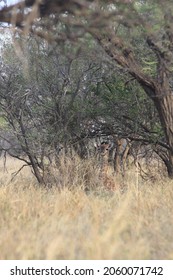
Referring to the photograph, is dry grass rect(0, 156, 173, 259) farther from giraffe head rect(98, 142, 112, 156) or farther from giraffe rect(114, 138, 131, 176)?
giraffe rect(114, 138, 131, 176)

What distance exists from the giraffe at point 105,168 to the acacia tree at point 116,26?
5.19 ft

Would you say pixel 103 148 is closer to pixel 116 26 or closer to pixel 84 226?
pixel 116 26

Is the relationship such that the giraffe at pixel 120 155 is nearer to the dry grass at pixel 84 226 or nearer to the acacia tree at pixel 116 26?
the acacia tree at pixel 116 26

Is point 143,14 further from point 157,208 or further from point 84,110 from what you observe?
point 84,110

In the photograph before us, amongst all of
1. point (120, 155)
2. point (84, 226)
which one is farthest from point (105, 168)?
point (84, 226)

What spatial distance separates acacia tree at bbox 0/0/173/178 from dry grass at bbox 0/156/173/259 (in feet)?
7.14

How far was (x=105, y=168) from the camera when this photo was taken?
1076 cm

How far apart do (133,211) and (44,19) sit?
10.2 ft

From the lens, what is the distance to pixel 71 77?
11328 millimetres

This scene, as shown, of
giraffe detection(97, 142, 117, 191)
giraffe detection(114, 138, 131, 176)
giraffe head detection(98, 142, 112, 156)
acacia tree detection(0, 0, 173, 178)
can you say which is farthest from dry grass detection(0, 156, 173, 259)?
giraffe detection(114, 138, 131, 176)

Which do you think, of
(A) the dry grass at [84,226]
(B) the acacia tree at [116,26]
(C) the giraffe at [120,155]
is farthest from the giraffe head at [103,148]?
(A) the dry grass at [84,226]

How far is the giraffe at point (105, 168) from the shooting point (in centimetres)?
985

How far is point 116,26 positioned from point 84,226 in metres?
3.72
